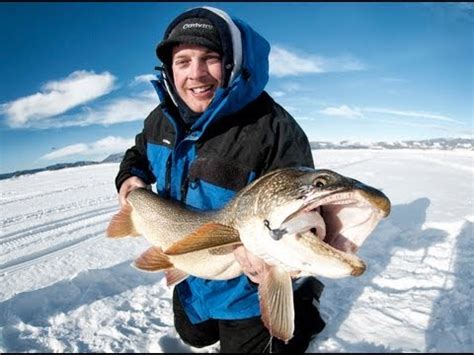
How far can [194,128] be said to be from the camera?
2.56 metres

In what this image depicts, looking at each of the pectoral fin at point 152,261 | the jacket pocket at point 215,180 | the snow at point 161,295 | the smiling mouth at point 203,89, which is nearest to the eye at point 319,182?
the jacket pocket at point 215,180

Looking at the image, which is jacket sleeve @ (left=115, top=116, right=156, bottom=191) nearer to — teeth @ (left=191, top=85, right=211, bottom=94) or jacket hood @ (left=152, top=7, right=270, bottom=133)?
teeth @ (left=191, top=85, right=211, bottom=94)

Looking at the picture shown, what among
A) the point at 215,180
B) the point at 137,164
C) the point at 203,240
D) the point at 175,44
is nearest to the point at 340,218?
the point at 203,240

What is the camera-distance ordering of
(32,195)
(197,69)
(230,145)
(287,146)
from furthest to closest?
(32,195), (197,69), (230,145), (287,146)

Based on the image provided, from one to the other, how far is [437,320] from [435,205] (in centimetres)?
460

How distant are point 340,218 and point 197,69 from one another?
5.01 feet

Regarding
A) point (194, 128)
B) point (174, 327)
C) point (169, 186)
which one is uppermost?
point (194, 128)

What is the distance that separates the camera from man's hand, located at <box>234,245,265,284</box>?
1889 mm

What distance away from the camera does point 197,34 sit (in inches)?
101

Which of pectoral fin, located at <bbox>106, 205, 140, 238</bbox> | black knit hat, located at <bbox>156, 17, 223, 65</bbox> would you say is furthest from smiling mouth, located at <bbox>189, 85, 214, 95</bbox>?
pectoral fin, located at <bbox>106, 205, 140, 238</bbox>

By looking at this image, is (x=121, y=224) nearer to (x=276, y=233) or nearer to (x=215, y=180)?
(x=215, y=180)

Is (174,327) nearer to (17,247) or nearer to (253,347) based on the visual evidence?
(253,347)

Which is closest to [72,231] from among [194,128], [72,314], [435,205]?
[72,314]

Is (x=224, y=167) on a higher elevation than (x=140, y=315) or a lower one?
higher
